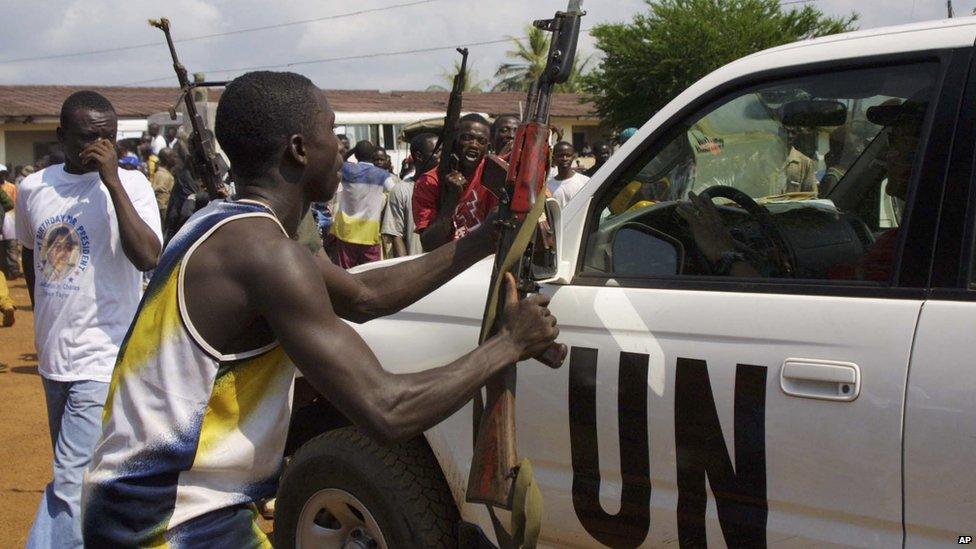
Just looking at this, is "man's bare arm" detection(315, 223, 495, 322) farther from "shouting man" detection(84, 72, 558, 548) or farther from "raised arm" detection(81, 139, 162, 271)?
"raised arm" detection(81, 139, 162, 271)

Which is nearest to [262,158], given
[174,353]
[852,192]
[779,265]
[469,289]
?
[174,353]

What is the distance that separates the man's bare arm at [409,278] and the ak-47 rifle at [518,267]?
0.86ft

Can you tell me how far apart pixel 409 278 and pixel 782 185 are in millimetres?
1102

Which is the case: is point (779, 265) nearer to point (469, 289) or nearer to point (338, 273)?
point (469, 289)

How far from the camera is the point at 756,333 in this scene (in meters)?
2.61

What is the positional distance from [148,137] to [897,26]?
19037 mm

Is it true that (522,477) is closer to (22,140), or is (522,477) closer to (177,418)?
(177,418)

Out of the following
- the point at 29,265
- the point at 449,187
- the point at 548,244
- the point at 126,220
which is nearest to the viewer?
the point at 548,244

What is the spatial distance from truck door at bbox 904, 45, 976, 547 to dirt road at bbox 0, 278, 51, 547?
13.5ft

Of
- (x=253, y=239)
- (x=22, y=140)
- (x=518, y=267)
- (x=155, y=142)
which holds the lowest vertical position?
(x=22, y=140)

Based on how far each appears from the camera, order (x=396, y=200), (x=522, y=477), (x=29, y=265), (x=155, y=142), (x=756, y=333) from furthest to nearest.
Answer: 1. (x=155, y=142)
2. (x=396, y=200)
3. (x=29, y=265)
4. (x=756, y=333)
5. (x=522, y=477)

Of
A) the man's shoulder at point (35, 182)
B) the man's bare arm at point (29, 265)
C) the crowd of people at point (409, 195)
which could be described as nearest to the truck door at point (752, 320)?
the man's shoulder at point (35, 182)

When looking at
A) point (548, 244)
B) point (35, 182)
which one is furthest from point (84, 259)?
point (548, 244)

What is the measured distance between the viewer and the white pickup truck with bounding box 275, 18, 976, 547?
7.86 ft
